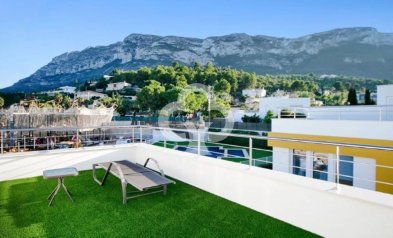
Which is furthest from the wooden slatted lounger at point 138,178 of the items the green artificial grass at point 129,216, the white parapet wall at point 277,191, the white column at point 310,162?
the white column at point 310,162

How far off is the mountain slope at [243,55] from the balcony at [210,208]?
70.2 meters

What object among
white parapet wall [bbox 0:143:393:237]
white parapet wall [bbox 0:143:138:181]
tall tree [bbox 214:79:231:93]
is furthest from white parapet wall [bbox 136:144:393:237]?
tall tree [bbox 214:79:231:93]

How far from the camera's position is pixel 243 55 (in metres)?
93.7

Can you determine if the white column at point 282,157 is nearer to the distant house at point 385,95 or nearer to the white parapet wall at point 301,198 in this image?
the distant house at point 385,95

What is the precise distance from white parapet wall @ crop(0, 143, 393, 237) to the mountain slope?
2753 inches

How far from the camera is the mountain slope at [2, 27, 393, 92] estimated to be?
71375 millimetres

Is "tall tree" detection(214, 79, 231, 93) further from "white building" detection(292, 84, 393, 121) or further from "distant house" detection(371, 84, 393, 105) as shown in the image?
"distant house" detection(371, 84, 393, 105)

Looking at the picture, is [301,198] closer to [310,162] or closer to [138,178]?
[138,178]

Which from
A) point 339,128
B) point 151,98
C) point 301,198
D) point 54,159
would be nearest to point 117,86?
point 151,98

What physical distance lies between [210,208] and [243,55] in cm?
9362

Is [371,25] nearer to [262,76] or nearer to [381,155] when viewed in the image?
[262,76]

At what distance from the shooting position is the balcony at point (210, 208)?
3.23 m

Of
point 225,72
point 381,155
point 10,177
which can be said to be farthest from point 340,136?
point 225,72

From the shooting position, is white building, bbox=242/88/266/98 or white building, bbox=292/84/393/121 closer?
white building, bbox=292/84/393/121
